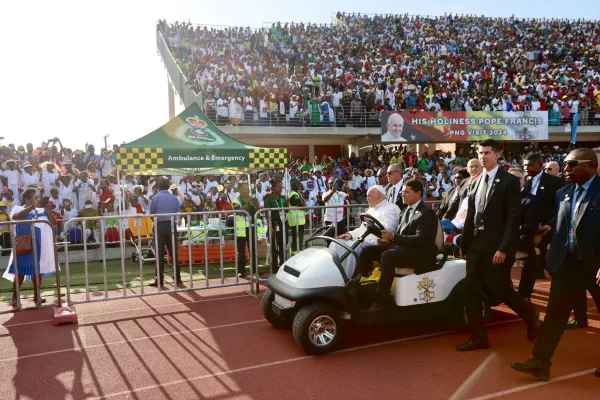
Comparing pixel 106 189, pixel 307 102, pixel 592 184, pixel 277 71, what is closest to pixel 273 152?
pixel 106 189

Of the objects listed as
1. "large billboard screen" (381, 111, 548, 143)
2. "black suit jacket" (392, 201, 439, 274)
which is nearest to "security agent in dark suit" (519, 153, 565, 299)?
"black suit jacket" (392, 201, 439, 274)

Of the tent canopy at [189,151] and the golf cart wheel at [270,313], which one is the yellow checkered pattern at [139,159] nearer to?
the tent canopy at [189,151]

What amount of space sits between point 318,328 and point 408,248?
47.1 inches

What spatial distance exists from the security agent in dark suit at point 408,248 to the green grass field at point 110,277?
3909 mm

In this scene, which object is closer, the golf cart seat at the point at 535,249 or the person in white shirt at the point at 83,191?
the golf cart seat at the point at 535,249

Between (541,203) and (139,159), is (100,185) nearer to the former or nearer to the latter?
(139,159)

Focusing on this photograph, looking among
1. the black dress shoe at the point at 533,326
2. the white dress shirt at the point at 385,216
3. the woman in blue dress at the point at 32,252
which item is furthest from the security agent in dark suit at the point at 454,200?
the woman in blue dress at the point at 32,252

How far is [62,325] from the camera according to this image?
5.78 meters

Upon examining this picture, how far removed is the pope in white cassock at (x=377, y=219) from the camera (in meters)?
5.03

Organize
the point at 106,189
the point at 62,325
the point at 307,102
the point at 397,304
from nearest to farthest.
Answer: the point at 397,304, the point at 62,325, the point at 106,189, the point at 307,102

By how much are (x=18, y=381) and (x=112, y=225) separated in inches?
253

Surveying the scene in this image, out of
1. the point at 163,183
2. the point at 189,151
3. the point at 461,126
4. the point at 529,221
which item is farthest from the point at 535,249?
the point at 461,126

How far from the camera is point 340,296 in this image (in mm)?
4711

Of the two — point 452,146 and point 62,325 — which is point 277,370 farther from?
point 452,146
